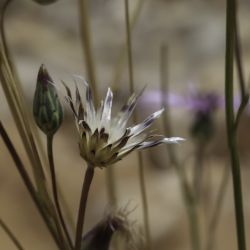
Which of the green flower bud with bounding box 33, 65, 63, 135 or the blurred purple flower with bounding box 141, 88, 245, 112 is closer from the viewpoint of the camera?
the green flower bud with bounding box 33, 65, 63, 135

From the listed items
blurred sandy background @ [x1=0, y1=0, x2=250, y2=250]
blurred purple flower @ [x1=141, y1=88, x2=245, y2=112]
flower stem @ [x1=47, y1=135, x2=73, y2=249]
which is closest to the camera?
flower stem @ [x1=47, y1=135, x2=73, y2=249]

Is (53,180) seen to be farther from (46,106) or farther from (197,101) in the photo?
(197,101)

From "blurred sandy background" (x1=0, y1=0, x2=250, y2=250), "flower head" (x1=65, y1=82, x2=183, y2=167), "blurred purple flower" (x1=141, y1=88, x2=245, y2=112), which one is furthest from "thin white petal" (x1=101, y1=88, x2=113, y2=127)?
"blurred sandy background" (x1=0, y1=0, x2=250, y2=250)

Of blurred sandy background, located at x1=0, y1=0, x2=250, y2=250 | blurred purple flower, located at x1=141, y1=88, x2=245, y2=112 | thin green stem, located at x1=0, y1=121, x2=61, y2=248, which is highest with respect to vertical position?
thin green stem, located at x1=0, y1=121, x2=61, y2=248

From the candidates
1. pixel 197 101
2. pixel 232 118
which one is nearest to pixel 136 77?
pixel 197 101

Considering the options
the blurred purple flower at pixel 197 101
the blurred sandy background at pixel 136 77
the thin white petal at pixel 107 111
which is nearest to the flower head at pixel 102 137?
the thin white petal at pixel 107 111

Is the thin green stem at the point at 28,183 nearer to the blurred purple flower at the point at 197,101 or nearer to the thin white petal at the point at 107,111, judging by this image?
the thin white petal at the point at 107,111

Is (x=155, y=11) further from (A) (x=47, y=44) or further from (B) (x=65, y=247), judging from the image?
(B) (x=65, y=247)

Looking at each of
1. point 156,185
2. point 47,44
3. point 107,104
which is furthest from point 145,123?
point 47,44

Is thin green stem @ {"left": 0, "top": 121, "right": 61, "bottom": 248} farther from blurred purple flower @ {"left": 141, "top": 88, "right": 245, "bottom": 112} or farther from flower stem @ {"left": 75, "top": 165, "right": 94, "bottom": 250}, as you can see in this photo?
blurred purple flower @ {"left": 141, "top": 88, "right": 245, "bottom": 112}
